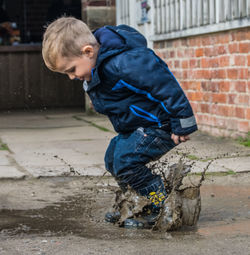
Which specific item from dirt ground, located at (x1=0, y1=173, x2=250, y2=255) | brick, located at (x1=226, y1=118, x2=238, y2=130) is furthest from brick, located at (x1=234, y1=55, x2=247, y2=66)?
dirt ground, located at (x1=0, y1=173, x2=250, y2=255)

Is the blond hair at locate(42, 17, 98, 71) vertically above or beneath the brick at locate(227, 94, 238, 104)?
above

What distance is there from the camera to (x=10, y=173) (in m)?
5.11

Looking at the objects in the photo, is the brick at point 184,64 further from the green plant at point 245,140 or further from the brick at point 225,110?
the green plant at point 245,140

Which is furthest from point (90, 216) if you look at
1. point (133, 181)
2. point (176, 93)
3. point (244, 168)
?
point (244, 168)

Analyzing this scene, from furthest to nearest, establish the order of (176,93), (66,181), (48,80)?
(48,80)
(66,181)
(176,93)

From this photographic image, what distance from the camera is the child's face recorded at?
3.46m

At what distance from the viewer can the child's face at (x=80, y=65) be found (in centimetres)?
346

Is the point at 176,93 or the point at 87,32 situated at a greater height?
the point at 87,32

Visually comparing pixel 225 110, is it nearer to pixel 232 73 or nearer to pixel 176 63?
pixel 232 73

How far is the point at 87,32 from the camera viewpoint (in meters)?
3.50

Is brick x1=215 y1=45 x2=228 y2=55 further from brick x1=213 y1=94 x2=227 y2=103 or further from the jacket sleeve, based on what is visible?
the jacket sleeve

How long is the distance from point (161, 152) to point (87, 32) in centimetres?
79

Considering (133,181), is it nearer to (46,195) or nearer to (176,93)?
(176,93)

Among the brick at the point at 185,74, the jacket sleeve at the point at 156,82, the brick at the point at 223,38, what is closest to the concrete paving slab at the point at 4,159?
the jacket sleeve at the point at 156,82
